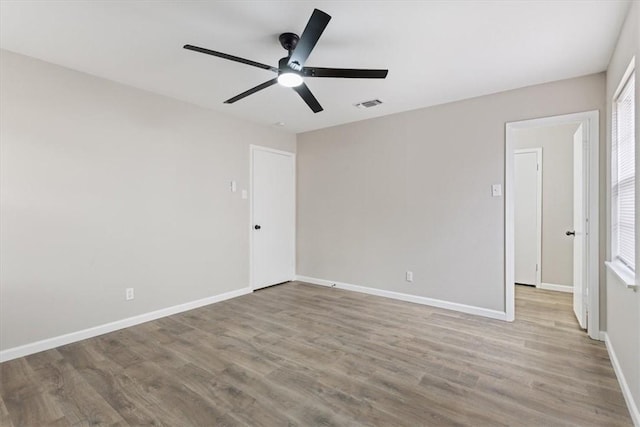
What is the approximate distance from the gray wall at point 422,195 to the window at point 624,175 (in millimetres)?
611

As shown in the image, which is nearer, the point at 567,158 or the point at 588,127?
the point at 588,127

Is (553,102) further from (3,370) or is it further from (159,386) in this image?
(3,370)

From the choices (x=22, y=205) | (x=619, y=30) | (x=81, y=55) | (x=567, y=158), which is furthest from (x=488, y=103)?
(x=22, y=205)

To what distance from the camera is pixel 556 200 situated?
4.62m

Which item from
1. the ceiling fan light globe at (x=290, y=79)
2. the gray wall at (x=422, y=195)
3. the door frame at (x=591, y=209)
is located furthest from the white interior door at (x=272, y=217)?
the door frame at (x=591, y=209)

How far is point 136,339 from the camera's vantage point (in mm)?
2971

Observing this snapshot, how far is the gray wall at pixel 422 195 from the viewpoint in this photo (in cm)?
346

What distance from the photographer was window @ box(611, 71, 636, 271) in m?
2.14

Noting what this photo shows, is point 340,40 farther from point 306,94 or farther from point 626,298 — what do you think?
point 626,298

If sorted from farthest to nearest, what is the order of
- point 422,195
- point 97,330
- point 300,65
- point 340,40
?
point 422,195 < point 97,330 < point 340,40 < point 300,65

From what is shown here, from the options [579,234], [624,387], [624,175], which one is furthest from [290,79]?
[579,234]

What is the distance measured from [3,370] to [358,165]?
425 cm

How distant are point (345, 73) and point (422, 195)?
7.51 feet

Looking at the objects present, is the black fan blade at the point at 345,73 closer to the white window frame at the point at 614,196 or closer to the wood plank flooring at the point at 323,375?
the white window frame at the point at 614,196
